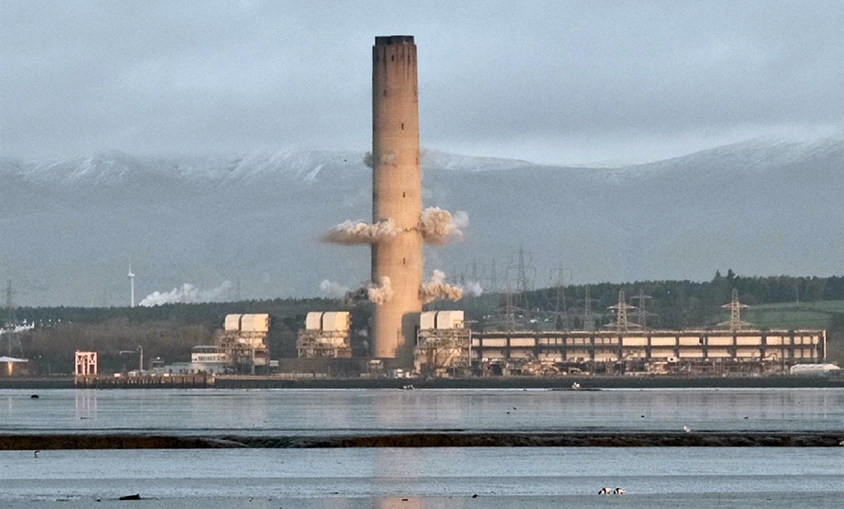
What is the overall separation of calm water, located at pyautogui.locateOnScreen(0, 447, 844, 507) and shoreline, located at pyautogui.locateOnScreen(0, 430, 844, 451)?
8.41 feet

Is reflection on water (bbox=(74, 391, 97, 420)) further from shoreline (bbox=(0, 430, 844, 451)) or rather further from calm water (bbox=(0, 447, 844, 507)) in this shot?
calm water (bbox=(0, 447, 844, 507))

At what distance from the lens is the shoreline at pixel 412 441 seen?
96.0 metres

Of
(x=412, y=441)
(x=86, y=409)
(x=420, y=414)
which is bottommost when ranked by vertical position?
(x=412, y=441)

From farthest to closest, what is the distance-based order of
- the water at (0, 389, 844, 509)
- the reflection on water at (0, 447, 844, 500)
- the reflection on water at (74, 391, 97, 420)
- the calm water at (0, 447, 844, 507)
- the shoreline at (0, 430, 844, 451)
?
the reflection on water at (74, 391, 97, 420), the shoreline at (0, 430, 844, 451), the reflection on water at (0, 447, 844, 500), the calm water at (0, 447, 844, 507), the water at (0, 389, 844, 509)

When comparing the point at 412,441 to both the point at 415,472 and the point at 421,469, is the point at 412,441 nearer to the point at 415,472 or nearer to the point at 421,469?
the point at 421,469

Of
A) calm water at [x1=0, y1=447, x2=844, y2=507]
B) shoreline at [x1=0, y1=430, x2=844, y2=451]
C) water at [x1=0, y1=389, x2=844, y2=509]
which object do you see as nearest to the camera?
water at [x1=0, y1=389, x2=844, y2=509]

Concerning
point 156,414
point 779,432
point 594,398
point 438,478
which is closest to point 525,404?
point 594,398

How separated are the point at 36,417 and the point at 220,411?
15.3 meters

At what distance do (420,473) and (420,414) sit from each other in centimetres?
5528

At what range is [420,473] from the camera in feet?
258

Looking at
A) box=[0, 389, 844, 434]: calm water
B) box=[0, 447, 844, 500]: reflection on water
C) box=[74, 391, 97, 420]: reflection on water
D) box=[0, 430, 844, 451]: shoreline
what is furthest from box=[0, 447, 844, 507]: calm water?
box=[74, 391, 97, 420]: reflection on water

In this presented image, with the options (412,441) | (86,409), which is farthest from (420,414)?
(412,441)

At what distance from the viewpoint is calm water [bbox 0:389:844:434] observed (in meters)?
112

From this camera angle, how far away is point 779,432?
10394cm
